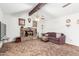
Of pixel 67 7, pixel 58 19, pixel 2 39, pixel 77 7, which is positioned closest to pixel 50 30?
pixel 58 19

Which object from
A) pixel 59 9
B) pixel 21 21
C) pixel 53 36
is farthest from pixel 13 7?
pixel 53 36

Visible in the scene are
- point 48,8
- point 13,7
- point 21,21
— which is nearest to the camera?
point 13,7

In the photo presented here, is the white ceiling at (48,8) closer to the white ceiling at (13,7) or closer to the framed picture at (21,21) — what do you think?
the white ceiling at (13,7)

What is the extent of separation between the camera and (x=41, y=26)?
2.62 metres

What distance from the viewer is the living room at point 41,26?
229cm

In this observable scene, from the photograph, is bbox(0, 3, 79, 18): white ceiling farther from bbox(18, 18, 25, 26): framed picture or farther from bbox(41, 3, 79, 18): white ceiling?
bbox(18, 18, 25, 26): framed picture

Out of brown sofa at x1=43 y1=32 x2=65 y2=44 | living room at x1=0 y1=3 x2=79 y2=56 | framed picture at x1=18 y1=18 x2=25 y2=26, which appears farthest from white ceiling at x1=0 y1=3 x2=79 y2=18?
brown sofa at x1=43 y1=32 x2=65 y2=44

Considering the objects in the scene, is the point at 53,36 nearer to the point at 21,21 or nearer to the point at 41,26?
the point at 41,26

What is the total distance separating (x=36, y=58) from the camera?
203 centimetres

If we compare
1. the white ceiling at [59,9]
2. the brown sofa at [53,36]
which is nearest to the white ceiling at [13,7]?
the white ceiling at [59,9]

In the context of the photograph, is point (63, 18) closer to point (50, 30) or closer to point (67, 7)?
point (67, 7)

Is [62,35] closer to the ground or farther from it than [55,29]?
closer to the ground

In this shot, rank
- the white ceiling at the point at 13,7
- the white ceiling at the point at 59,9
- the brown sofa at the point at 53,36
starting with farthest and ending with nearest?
the brown sofa at the point at 53,36 → the white ceiling at the point at 59,9 → the white ceiling at the point at 13,7

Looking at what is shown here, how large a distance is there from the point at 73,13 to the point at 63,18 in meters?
0.36
